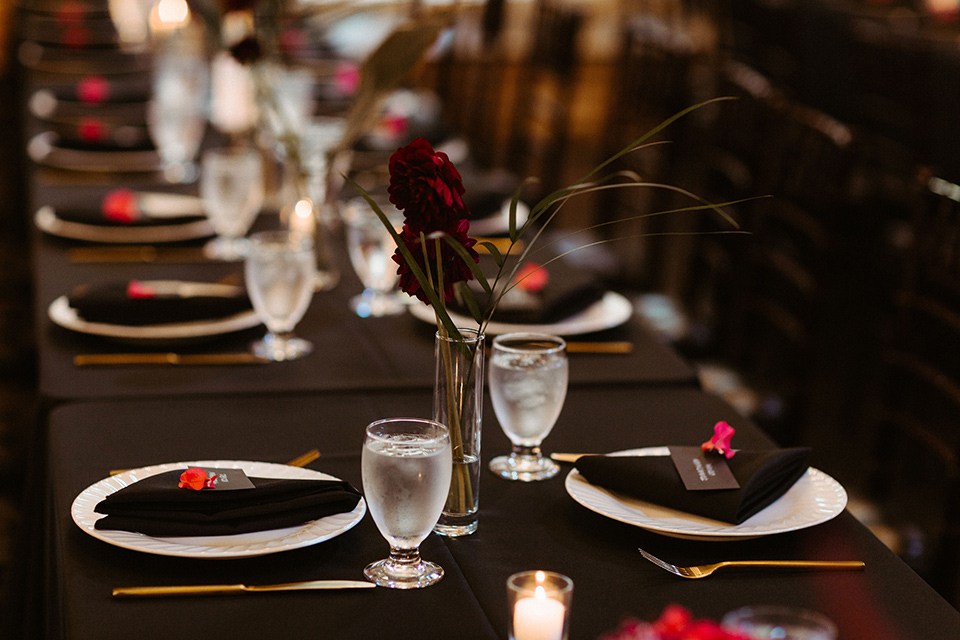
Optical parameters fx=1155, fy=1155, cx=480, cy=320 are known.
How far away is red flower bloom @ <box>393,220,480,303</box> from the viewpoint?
1.01 metres

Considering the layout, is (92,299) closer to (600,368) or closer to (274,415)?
(274,415)

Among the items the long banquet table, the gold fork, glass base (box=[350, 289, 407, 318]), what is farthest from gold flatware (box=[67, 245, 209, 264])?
the gold fork

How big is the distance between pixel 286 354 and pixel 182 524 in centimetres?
61

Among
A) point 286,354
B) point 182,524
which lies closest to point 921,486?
point 286,354

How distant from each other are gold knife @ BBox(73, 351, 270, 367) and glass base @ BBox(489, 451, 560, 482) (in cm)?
46

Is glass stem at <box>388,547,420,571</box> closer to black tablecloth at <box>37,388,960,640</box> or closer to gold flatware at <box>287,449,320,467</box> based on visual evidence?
black tablecloth at <box>37,388,960,640</box>

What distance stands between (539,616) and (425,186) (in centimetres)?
37

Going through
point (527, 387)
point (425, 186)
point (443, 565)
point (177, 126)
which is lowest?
point (443, 565)

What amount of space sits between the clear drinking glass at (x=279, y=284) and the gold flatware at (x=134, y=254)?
50cm

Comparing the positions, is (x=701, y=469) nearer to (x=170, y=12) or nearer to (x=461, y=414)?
(x=461, y=414)

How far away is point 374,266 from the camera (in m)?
1.82

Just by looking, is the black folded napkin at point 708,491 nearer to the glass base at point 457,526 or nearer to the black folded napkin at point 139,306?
the glass base at point 457,526

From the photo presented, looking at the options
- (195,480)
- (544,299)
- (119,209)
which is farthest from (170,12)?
(195,480)

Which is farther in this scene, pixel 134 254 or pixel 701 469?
pixel 134 254
